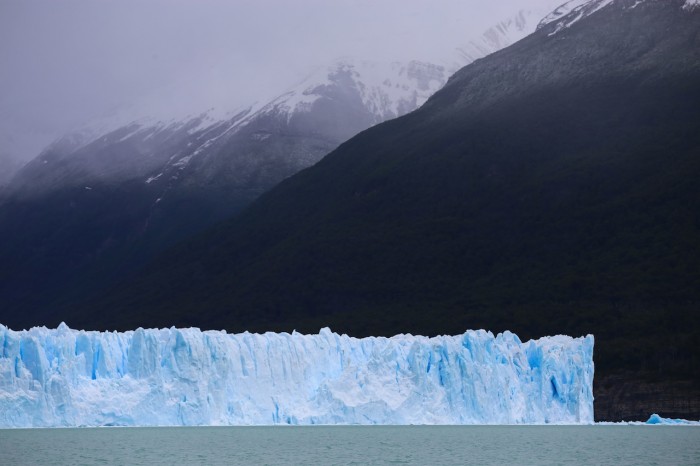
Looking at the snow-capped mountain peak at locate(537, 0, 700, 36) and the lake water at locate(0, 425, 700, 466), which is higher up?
the snow-capped mountain peak at locate(537, 0, 700, 36)

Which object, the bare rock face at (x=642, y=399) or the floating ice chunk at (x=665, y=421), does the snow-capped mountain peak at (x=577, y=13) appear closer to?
the bare rock face at (x=642, y=399)

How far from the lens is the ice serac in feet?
143

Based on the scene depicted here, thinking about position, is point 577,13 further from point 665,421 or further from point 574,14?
point 665,421

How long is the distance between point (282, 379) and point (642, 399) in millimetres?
21778

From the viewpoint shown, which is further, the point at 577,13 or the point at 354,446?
the point at 577,13

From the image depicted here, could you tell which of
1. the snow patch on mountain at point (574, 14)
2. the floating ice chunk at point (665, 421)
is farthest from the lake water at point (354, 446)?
the snow patch on mountain at point (574, 14)

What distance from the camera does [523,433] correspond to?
153ft

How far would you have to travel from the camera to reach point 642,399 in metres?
59.1

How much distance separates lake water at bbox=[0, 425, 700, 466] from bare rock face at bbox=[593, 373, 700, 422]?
6.98 m

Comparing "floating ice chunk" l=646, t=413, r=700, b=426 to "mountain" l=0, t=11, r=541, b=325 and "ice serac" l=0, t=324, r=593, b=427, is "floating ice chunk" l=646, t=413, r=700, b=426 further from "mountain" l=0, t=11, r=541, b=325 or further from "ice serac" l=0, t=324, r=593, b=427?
"mountain" l=0, t=11, r=541, b=325

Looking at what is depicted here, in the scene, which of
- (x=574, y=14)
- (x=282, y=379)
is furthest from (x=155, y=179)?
(x=282, y=379)

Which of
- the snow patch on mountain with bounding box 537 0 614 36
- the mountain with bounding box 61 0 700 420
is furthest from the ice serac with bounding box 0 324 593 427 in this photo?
the snow patch on mountain with bounding box 537 0 614 36

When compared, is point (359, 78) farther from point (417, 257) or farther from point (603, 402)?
point (603, 402)

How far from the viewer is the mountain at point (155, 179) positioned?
393ft
